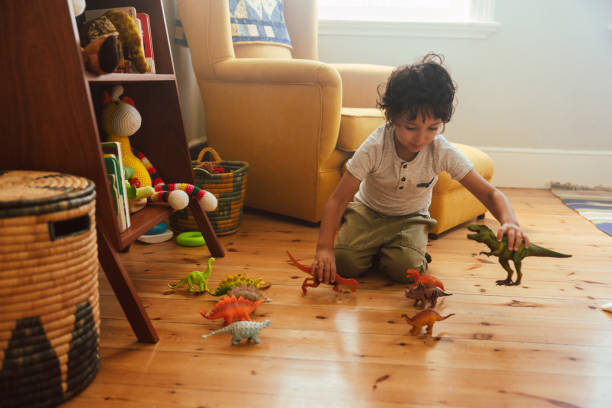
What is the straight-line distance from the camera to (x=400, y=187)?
56.4 inches

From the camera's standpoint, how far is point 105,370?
943 mm

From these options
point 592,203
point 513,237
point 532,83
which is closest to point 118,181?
point 513,237

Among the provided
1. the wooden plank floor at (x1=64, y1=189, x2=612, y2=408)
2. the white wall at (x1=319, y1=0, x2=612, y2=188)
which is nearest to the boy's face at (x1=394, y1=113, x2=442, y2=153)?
the wooden plank floor at (x1=64, y1=189, x2=612, y2=408)

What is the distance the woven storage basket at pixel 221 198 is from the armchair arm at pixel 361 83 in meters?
0.72

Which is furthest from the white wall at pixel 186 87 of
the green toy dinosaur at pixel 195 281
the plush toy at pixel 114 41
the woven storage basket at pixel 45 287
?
the woven storage basket at pixel 45 287

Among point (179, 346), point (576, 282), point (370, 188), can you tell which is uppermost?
point (370, 188)

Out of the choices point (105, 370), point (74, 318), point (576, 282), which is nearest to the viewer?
point (74, 318)

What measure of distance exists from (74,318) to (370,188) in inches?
38.2

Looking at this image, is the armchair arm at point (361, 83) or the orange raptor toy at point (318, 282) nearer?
the orange raptor toy at point (318, 282)

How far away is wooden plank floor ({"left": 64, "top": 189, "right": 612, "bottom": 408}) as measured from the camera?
89cm

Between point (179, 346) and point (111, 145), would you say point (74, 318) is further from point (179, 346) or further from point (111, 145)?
point (111, 145)

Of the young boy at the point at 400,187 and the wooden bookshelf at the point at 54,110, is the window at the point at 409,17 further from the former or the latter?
the wooden bookshelf at the point at 54,110

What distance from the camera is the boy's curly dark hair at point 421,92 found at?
1194 millimetres

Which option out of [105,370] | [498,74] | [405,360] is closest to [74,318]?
[105,370]
